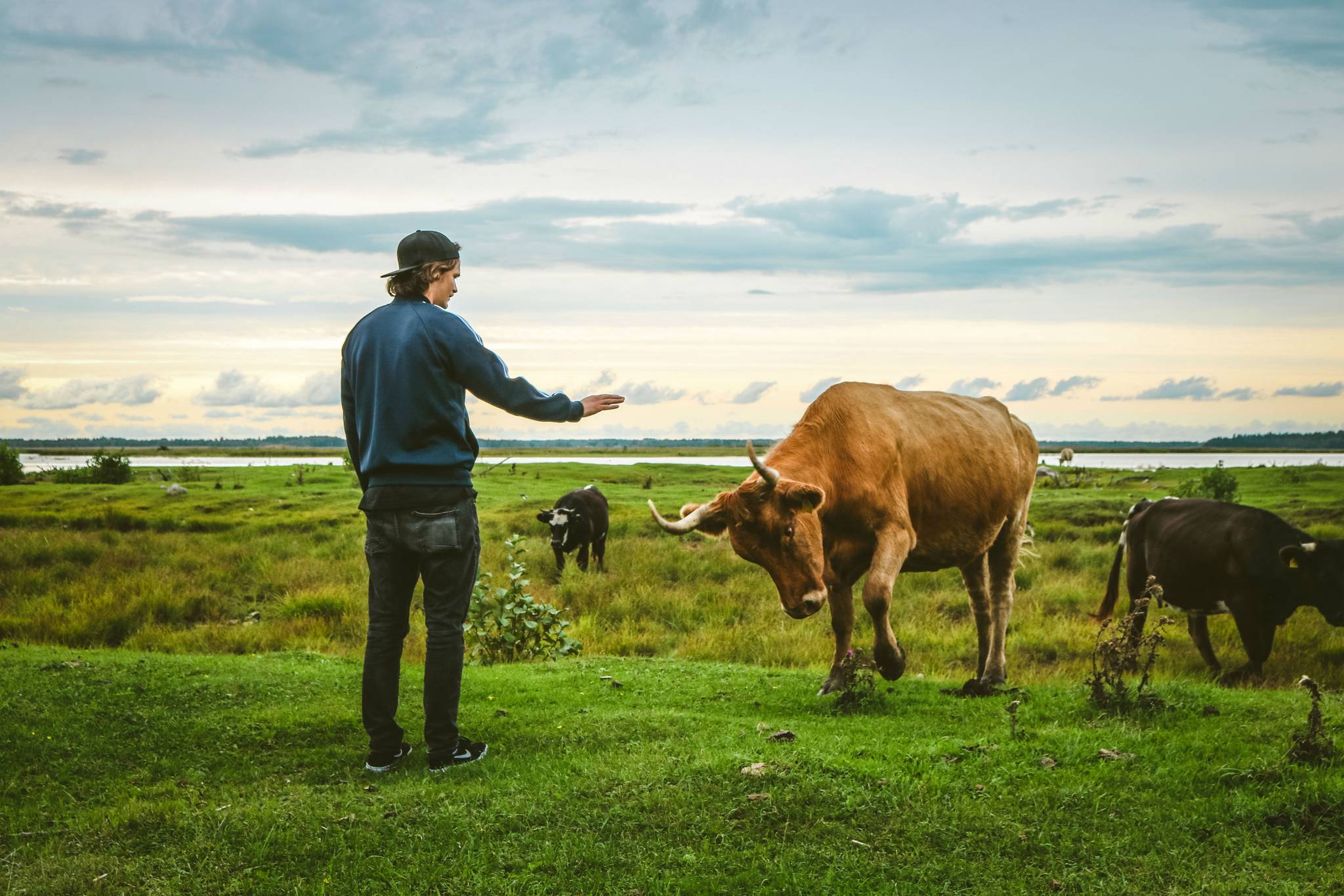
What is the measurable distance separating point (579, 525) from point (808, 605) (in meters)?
13.8

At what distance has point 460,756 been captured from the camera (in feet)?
17.6

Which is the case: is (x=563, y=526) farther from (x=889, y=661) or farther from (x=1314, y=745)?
(x=1314, y=745)

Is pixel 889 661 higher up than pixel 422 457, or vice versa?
pixel 422 457

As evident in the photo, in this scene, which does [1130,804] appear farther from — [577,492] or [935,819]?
[577,492]

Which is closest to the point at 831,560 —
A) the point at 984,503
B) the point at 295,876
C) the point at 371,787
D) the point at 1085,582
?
the point at 984,503

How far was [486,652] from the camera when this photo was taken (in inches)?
402

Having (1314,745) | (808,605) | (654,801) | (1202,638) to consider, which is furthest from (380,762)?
(1202,638)

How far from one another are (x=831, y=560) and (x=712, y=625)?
7115 millimetres

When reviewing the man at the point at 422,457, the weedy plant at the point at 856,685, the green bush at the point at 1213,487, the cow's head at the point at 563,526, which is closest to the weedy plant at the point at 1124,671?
the weedy plant at the point at 856,685

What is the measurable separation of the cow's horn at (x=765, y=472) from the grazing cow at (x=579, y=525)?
13404 mm

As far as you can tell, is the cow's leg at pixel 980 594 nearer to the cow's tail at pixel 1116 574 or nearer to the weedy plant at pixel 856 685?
the weedy plant at pixel 856 685

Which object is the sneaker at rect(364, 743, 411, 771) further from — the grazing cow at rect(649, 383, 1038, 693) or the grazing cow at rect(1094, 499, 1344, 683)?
the grazing cow at rect(1094, 499, 1344, 683)

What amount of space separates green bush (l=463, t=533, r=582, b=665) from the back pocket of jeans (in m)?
5.00

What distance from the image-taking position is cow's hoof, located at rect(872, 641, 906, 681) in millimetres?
7008
